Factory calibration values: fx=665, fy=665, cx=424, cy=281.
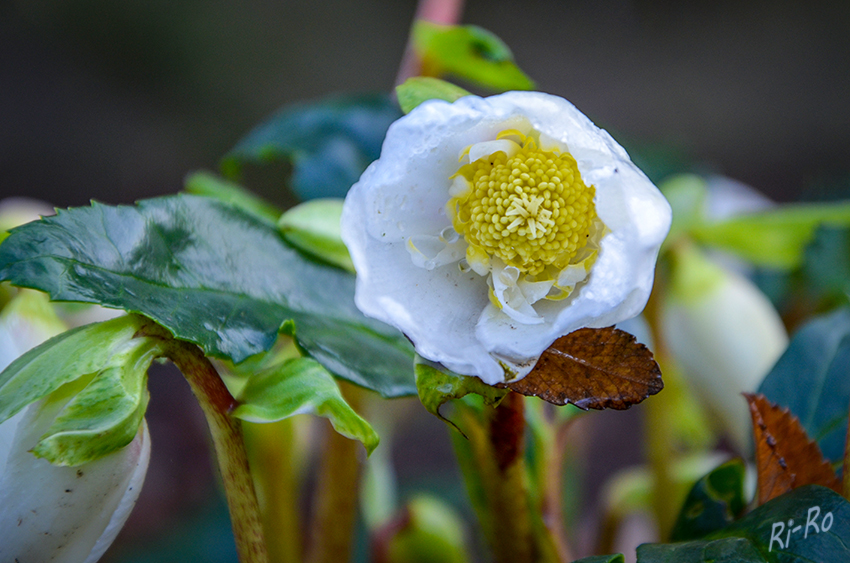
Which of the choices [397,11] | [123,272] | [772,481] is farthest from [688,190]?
[397,11]

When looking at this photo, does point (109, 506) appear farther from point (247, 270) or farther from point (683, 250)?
point (683, 250)

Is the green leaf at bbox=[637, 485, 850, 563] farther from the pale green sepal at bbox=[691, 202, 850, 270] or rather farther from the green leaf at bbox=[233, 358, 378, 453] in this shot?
the pale green sepal at bbox=[691, 202, 850, 270]

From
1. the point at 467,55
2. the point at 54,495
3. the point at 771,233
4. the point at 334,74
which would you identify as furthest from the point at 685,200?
the point at 334,74

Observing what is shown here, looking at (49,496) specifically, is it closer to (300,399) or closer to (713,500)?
(300,399)

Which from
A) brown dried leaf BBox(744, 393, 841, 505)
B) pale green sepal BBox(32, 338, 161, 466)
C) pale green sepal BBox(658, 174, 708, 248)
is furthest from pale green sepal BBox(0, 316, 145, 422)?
pale green sepal BBox(658, 174, 708, 248)

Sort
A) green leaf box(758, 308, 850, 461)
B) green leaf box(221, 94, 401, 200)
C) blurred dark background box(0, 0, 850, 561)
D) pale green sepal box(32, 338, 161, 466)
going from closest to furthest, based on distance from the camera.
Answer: pale green sepal box(32, 338, 161, 466) → green leaf box(758, 308, 850, 461) → green leaf box(221, 94, 401, 200) → blurred dark background box(0, 0, 850, 561)
